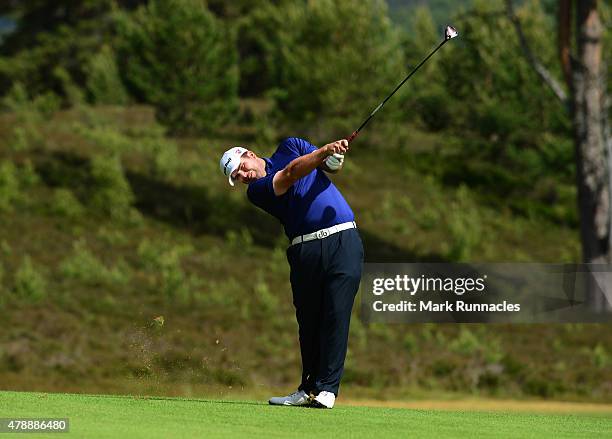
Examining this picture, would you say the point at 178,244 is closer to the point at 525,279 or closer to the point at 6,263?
the point at 6,263

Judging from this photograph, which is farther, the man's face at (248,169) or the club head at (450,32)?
the club head at (450,32)

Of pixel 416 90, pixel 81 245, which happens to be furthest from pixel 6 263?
pixel 416 90

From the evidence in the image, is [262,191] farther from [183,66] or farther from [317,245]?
[183,66]

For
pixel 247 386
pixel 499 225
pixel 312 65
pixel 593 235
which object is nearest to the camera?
pixel 247 386

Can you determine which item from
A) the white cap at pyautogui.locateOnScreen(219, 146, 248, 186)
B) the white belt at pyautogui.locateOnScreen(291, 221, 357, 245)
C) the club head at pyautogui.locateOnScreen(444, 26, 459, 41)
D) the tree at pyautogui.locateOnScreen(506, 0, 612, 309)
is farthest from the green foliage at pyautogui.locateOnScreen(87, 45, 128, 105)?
the white belt at pyautogui.locateOnScreen(291, 221, 357, 245)

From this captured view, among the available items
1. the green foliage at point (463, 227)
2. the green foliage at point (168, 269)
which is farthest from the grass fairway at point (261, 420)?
A: the green foliage at point (463, 227)

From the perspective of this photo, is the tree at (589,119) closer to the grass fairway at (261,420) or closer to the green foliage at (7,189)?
the green foliage at (7,189)

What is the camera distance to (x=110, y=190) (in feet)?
89.9

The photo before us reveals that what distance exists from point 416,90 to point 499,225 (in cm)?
951

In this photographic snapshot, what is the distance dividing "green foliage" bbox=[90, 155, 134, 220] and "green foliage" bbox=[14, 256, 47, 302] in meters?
6.07

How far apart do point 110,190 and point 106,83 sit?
17249mm

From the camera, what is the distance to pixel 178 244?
83.7ft

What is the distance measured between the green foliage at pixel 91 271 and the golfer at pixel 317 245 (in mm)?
14436

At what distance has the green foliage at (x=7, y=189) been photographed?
25781 mm
